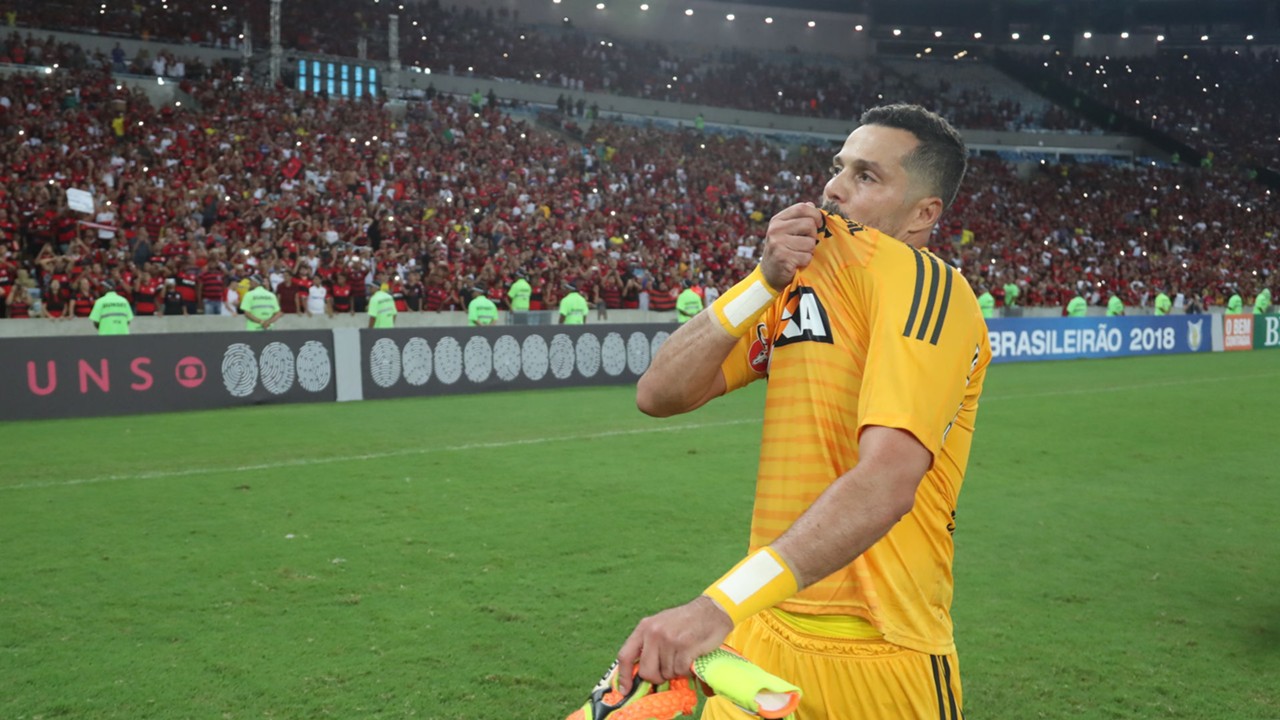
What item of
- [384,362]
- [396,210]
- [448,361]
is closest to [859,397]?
[384,362]

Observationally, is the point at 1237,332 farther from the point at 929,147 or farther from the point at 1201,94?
the point at 1201,94

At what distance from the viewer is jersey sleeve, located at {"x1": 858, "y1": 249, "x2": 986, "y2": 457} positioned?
1908 mm

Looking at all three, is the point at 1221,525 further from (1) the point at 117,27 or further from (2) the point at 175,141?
(1) the point at 117,27

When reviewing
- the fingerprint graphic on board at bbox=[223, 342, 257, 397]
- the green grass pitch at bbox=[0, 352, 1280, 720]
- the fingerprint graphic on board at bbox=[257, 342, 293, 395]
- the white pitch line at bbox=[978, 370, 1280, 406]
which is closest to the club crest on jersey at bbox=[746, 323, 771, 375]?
the green grass pitch at bbox=[0, 352, 1280, 720]

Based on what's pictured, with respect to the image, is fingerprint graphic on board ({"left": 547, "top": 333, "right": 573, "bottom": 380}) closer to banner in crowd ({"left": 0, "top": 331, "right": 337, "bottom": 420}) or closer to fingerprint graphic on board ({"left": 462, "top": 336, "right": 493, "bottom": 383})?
fingerprint graphic on board ({"left": 462, "top": 336, "right": 493, "bottom": 383})

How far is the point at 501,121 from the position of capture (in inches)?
1346

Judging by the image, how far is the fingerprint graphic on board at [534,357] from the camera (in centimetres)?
1745

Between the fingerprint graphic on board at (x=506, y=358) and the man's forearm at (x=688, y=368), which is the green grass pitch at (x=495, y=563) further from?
the fingerprint graphic on board at (x=506, y=358)

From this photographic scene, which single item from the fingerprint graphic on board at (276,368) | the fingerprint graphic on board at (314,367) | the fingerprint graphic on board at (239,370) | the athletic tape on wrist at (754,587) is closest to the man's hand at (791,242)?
the athletic tape on wrist at (754,587)

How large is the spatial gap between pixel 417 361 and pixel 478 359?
104 cm

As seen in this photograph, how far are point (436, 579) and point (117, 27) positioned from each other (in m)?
31.6

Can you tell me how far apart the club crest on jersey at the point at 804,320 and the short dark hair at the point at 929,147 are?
43 cm

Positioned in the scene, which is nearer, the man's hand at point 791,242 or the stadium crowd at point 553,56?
the man's hand at point 791,242

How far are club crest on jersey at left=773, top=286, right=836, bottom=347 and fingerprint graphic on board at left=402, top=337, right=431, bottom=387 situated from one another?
14.4m
